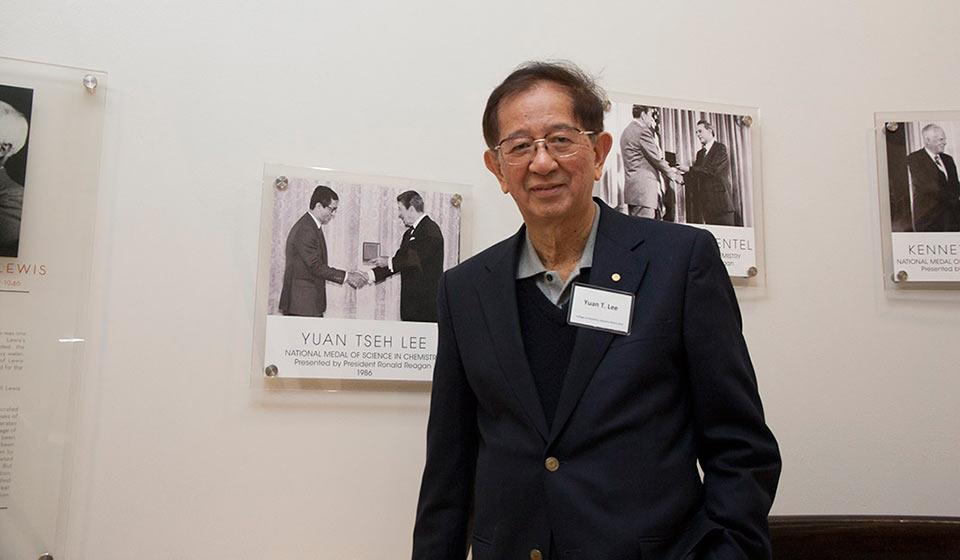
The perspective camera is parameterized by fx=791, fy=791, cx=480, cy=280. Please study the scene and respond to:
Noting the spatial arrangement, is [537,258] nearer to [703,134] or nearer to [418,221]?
[418,221]

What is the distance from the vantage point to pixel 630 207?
1.93 m

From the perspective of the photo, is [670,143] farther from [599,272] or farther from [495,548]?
[495,548]

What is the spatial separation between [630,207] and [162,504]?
49.0 inches

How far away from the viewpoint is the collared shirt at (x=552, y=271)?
4.62 ft

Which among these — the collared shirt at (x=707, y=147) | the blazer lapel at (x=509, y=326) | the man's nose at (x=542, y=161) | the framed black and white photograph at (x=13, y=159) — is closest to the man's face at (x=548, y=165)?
the man's nose at (x=542, y=161)

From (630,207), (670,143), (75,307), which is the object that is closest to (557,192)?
(630,207)

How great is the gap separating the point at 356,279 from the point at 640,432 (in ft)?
2.58

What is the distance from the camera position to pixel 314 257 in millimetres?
1765

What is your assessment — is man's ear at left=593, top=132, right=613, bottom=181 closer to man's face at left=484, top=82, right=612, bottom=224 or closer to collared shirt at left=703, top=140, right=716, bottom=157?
man's face at left=484, top=82, right=612, bottom=224

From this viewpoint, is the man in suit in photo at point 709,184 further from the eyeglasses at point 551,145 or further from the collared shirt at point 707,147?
the eyeglasses at point 551,145

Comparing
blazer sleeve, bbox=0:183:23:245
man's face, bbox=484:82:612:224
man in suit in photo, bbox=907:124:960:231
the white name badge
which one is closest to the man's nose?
man's face, bbox=484:82:612:224

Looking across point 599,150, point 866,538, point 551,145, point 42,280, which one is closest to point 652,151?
point 599,150

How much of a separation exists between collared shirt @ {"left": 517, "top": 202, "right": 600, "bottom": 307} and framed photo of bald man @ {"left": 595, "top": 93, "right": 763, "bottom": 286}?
48 centimetres

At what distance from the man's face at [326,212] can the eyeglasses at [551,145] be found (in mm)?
532
